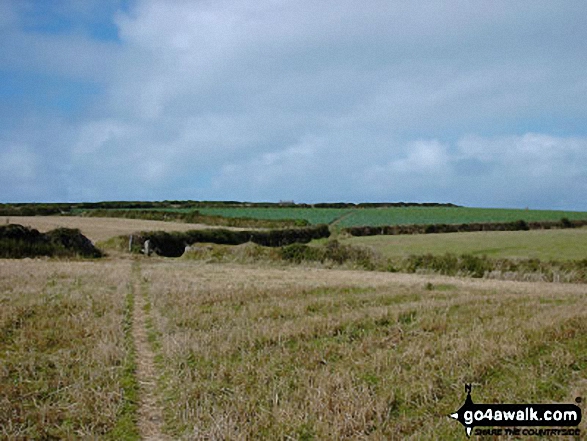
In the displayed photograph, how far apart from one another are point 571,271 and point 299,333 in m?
25.9

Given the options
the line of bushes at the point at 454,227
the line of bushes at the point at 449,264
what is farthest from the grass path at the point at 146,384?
the line of bushes at the point at 454,227

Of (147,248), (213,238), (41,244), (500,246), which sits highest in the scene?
(500,246)

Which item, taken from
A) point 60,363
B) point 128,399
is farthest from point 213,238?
point 128,399

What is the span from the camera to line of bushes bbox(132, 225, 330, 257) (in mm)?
46959

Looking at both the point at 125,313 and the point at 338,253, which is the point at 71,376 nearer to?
the point at 125,313

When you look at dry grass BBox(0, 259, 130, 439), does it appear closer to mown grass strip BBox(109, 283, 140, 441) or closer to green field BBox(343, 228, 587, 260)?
mown grass strip BBox(109, 283, 140, 441)

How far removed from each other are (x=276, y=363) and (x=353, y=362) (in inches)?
53.8

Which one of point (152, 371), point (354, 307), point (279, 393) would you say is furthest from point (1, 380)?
point (354, 307)

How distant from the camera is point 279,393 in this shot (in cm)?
759

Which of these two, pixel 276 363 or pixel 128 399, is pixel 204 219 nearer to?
pixel 276 363

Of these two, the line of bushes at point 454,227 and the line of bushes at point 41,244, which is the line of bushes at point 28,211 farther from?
the line of bushes at point 454,227

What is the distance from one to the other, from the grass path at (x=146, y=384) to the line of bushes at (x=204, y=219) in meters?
56.8

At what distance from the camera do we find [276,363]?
901 centimetres

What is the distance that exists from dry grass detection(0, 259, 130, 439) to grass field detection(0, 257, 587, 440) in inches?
1.2
